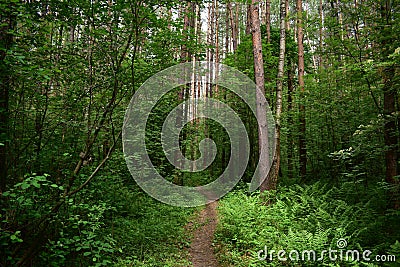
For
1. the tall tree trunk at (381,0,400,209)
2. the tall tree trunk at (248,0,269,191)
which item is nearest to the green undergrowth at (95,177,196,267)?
the tall tree trunk at (248,0,269,191)

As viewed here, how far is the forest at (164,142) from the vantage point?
4480mm

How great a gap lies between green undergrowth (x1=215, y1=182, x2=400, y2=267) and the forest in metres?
0.04

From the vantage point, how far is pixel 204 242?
8.13 metres

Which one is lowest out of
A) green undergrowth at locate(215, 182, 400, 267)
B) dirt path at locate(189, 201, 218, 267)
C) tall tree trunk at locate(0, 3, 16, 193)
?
dirt path at locate(189, 201, 218, 267)

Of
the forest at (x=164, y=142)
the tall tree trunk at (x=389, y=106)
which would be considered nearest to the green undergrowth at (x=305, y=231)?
the forest at (x=164, y=142)

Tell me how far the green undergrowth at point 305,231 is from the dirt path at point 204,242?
28cm

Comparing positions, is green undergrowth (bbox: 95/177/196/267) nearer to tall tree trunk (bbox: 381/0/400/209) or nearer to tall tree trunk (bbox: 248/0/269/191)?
tall tree trunk (bbox: 248/0/269/191)

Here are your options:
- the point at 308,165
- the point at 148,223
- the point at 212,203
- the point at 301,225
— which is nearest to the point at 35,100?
the point at 148,223

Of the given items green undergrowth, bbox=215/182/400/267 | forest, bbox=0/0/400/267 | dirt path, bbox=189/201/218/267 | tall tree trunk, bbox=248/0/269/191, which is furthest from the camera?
tall tree trunk, bbox=248/0/269/191

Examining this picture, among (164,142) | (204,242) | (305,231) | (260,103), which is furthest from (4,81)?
(164,142)

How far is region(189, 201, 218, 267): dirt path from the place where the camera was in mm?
6742

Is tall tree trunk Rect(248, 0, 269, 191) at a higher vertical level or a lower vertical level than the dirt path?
higher

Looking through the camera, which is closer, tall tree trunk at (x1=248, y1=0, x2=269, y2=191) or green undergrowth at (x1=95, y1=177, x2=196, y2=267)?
green undergrowth at (x1=95, y1=177, x2=196, y2=267)

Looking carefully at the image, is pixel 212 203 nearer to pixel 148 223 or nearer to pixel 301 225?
pixel 148 223
